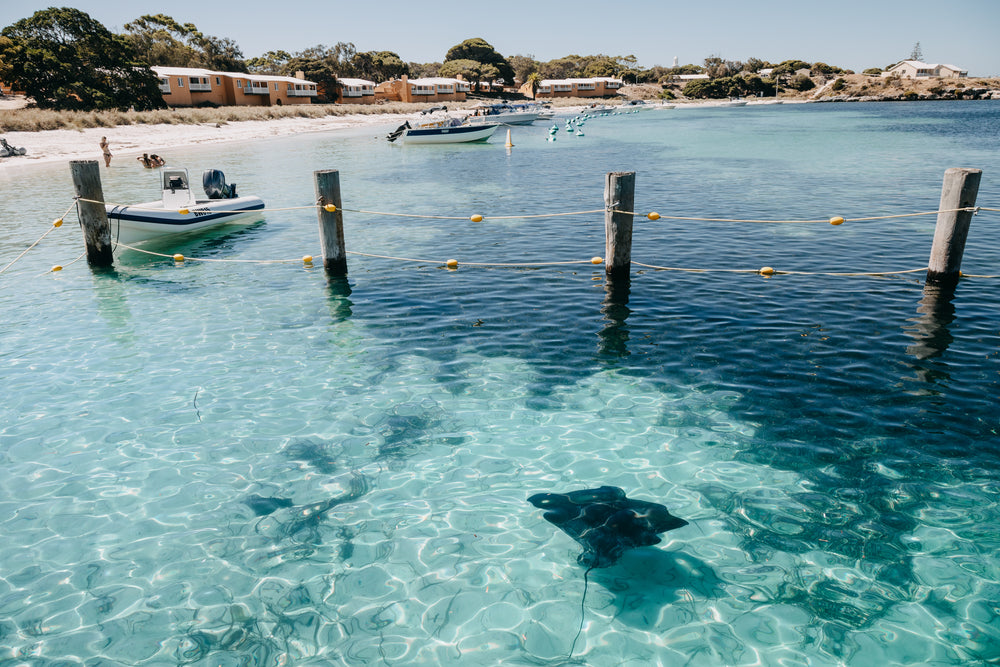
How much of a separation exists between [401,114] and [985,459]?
94.3m

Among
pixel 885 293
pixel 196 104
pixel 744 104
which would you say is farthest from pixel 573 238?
pixel 744 104

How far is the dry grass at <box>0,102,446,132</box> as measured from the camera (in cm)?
4247

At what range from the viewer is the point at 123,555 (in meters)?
5.39

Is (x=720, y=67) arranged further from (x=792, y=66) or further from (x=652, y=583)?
(x=652, y=583)

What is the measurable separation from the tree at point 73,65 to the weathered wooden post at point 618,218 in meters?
58.7

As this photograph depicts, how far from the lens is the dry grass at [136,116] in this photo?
42.5 m

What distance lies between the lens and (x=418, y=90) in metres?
111

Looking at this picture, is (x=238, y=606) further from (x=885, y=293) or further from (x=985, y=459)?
(x=885, y=293)

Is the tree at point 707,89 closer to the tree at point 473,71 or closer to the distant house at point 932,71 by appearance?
the distant house at point 932,71

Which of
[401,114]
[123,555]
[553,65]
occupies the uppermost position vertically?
[553,65]

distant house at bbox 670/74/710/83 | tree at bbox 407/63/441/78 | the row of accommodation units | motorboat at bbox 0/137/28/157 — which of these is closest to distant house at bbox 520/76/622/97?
the row of accommodation units

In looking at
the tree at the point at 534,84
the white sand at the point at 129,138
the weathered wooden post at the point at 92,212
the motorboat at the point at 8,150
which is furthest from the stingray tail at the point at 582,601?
the tree at the point at 534,84

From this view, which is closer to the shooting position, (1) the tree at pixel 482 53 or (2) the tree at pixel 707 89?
(1) the tree at pixel 482 53

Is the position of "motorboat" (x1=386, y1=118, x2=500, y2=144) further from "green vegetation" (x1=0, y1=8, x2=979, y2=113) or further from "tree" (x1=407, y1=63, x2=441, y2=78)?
"tree" (x1=407, y1=63, x2=441, y2=78)
